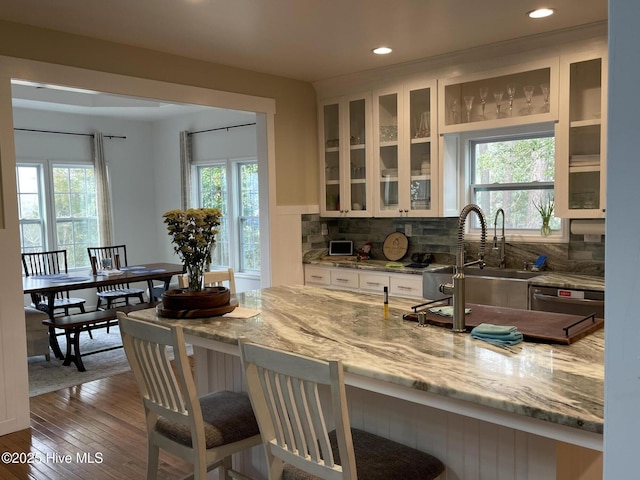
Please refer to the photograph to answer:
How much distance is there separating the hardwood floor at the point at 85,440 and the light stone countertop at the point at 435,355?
1.02 metres

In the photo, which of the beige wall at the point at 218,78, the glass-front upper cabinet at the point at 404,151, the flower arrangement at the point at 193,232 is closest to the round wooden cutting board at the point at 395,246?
the glass-front upper cabinet at the point at 404,151

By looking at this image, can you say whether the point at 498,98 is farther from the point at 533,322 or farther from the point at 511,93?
the point at 533,322

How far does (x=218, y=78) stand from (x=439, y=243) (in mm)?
2358

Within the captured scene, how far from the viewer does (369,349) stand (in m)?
1.93

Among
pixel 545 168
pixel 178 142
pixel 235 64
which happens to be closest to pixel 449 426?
pixel 545 168

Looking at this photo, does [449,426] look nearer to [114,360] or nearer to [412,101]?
[412,101]

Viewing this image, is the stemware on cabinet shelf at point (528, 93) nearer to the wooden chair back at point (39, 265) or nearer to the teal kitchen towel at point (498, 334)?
the teal kitchen towel at point (498, 334)

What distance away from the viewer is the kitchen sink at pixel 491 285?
151 inches

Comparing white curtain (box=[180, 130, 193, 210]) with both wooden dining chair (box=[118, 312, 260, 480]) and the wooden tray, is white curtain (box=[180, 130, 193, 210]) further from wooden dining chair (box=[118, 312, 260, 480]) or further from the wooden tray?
wooden dining chair (box=[118, 312, 260, 480])

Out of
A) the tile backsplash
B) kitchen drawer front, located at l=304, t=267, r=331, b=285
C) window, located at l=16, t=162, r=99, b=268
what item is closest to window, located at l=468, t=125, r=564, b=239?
the tile backsplash

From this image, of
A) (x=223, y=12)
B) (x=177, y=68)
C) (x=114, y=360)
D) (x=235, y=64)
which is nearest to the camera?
(x=223, y=12)

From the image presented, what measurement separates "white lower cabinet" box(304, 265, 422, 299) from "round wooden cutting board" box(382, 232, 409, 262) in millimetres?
461

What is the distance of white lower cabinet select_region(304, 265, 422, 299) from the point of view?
4520 mm

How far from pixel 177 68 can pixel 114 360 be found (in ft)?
9.27
